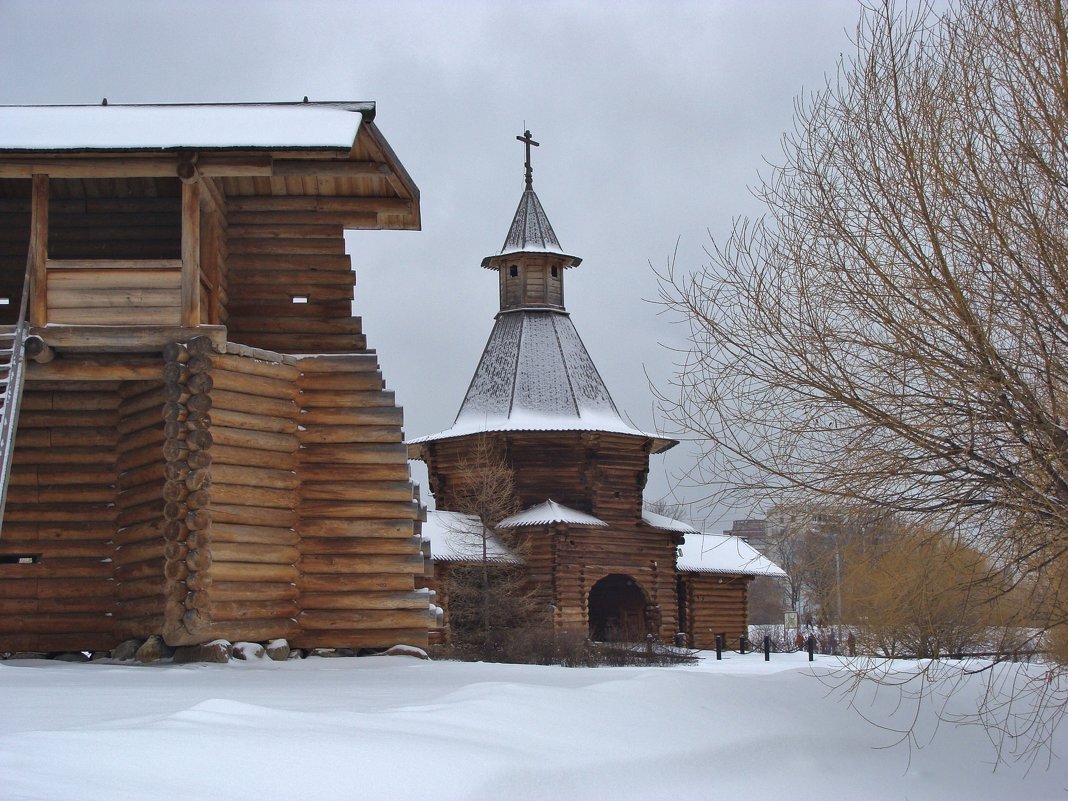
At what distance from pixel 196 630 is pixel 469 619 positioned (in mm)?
Answer: 16418

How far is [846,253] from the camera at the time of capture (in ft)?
28.5

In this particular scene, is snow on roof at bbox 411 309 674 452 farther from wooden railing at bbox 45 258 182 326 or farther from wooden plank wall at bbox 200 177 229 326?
wooden railing at bbox 45 258 182 326

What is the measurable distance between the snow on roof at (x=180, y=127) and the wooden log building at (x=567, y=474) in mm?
15668

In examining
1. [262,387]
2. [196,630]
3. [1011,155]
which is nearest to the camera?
[1011,155]

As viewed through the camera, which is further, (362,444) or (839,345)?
(362,444)

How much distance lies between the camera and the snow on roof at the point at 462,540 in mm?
27500

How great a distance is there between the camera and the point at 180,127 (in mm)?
12125

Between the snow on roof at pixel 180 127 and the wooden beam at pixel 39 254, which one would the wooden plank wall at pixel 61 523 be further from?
the snow on roof at pixel 180 127

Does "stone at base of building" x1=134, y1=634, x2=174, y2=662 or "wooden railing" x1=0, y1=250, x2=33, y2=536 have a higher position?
"wooden railing" x1=0, y1=250, x2=33, y2=536

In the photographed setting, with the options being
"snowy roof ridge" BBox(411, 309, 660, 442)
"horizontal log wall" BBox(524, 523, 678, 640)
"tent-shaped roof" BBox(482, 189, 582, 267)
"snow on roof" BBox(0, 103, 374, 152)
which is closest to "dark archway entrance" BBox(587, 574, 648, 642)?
"horizontal log wall" BBox(524, 523, 678, 640)

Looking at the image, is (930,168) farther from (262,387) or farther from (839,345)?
(262,387)

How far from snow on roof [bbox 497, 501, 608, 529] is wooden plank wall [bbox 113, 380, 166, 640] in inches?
634

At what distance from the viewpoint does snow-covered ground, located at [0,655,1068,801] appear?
5.46 m

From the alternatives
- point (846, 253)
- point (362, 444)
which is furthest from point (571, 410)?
point (846, 253)
